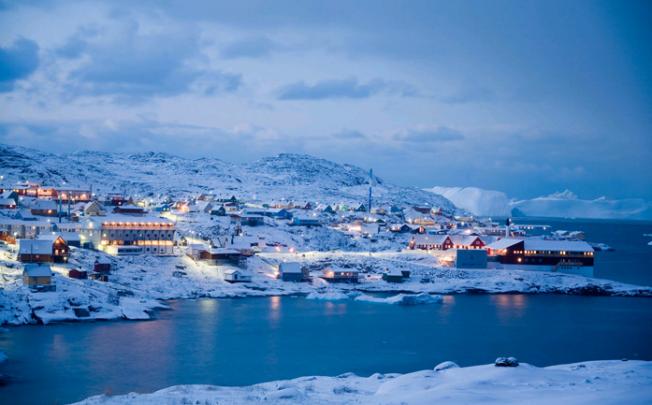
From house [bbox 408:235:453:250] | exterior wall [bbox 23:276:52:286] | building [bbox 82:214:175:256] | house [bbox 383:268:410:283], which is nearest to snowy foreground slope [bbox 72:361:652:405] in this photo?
exterior wall [bbox 23:276:52:286]

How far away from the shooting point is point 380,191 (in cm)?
16762

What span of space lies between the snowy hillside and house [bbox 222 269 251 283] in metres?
67.7

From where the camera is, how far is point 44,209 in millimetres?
69812

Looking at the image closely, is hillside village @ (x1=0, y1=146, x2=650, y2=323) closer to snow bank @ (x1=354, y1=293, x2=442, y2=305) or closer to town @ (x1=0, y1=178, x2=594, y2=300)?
town @ (x1=0, y1=178, x2=594, y2=300)

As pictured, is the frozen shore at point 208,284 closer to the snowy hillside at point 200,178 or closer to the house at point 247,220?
the house at point 247,220

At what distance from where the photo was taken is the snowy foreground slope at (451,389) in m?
20.7

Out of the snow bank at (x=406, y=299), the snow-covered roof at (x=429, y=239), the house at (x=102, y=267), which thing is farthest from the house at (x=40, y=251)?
the snow-covered roof at (x=429, y=239)

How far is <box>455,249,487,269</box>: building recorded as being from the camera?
6519 cm

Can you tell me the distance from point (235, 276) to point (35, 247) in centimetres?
1413

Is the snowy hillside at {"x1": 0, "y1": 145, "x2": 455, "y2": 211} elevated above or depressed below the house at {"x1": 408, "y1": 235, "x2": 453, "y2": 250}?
above

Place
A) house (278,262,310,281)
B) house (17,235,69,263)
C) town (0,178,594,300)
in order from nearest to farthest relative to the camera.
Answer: house (17,235,69,263)
town (0,178,594,300)
house (278,262,310,281)

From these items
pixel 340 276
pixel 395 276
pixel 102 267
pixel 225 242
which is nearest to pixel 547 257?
pixel 395 276

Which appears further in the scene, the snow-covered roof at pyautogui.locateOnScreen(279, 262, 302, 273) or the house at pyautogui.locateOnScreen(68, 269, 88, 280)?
the snow-covered roof at pyautogui.locateOnScreen(279, 262, 302, 273)

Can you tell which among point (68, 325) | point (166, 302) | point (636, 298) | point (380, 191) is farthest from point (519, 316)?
point (380, 191)
